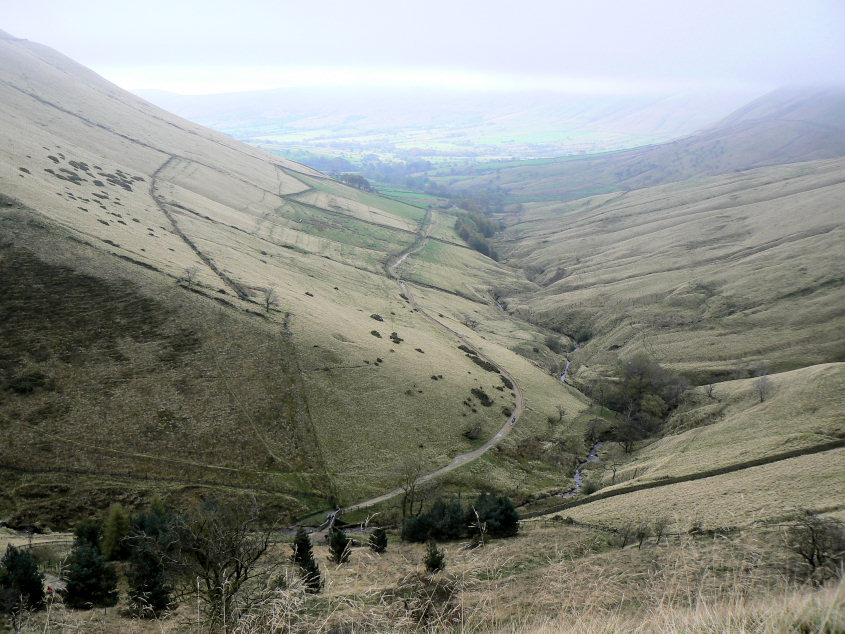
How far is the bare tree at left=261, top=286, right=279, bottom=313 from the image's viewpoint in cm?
7512

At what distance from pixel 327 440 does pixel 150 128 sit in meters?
205

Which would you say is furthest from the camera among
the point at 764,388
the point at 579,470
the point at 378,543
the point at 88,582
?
the point at 579,470

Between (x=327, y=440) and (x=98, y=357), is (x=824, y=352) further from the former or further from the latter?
(x=98, y=357)

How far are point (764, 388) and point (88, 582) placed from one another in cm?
7851

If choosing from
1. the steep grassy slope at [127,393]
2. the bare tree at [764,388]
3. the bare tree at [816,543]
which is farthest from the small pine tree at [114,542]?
the bare tree at [764,388]

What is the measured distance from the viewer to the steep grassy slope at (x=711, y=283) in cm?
8638

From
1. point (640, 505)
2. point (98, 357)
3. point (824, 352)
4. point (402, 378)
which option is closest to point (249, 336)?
point (98, 357)

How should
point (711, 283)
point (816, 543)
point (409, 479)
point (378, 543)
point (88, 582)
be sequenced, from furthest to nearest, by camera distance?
point (711, 283) → point (409, 479) → point (378, 543) → point (88, 582) → point (816, 543)

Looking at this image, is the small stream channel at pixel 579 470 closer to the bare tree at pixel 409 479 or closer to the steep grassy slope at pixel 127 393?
the bare tree at pixel 409 479

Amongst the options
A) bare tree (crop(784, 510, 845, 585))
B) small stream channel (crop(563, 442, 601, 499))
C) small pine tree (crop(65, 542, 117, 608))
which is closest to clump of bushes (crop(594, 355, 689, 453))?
small stream channel (crop(563, 442, 601, 499))

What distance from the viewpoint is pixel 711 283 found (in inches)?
4434

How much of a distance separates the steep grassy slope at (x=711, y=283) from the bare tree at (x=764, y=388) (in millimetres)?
14888

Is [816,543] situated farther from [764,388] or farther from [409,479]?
[764,388]

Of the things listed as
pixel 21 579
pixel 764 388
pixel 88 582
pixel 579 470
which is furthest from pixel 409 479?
pixel 764 388
